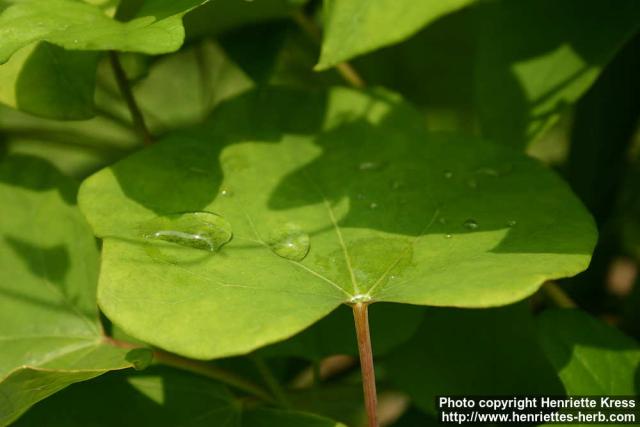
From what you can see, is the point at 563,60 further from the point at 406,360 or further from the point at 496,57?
the point at 406,360

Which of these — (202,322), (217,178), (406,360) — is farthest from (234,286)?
(406,360)

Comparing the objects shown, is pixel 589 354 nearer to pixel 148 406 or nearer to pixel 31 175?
pixel 148 406

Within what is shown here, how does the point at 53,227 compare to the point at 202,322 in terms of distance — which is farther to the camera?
the point at 53,227

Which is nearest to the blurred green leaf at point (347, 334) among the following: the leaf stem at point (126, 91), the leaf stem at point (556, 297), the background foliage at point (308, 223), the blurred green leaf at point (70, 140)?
the background foliage at point (308, 223)

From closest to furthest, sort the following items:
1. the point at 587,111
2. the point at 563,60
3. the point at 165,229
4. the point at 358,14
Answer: the point at 358,14 < the point at 165,229 < the point at 563,60 < the point at 587,111

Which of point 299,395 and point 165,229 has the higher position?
point 165,229

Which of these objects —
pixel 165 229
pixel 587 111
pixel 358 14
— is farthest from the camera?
pixel 587 111

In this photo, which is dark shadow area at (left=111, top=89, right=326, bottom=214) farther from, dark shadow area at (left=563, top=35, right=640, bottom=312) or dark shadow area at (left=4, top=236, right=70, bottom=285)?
dark shadow area at (left=563, top=35, right=640, bottom=312)

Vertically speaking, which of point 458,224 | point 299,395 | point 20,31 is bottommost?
point 299,395
